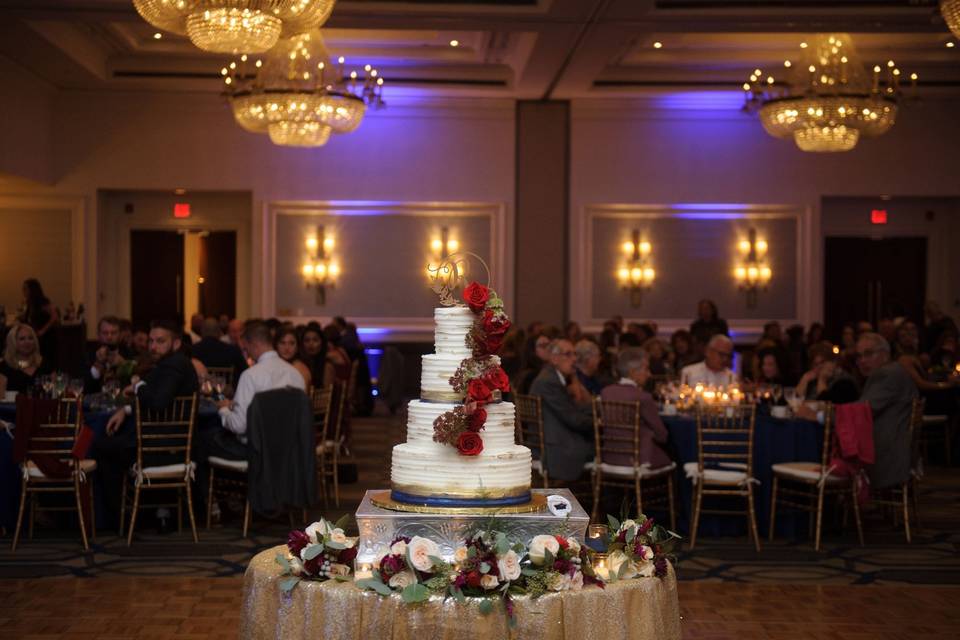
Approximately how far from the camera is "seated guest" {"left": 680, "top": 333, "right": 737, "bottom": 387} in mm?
10547

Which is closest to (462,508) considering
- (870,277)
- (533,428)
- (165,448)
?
(165,448)

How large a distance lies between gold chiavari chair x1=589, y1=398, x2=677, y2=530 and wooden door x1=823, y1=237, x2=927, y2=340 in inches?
447

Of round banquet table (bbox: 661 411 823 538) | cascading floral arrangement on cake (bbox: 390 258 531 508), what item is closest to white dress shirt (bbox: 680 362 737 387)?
round banquet table (bbox: 661 411 823 538)

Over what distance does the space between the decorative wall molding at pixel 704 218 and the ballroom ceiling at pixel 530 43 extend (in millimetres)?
1814

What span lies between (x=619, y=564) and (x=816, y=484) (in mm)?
5056

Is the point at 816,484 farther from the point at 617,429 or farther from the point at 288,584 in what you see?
the point at 288,584

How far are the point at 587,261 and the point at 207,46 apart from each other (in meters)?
10.00

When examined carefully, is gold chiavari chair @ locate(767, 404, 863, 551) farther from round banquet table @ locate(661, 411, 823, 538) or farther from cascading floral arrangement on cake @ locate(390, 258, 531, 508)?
cascading floral arrangement on cake @ locate(390, 258, 531, 508)

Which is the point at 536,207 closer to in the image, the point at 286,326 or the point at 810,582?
the point at 286,326

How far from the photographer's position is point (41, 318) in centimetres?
1606

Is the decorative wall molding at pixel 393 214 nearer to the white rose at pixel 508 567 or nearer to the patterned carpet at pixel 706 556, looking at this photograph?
the patterned carpet at pixel 706 556

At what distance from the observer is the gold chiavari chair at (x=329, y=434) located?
9594 mm

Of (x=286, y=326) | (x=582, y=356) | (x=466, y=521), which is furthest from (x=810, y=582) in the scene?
(x=286, y=326)

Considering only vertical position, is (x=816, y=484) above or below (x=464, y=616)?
below
